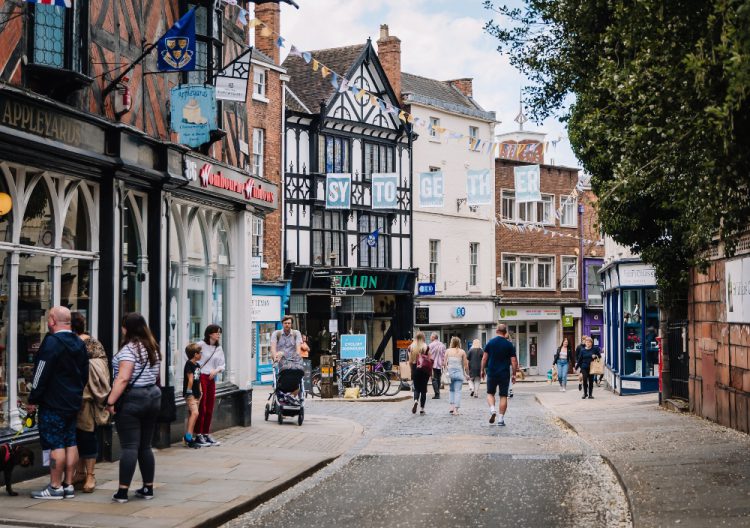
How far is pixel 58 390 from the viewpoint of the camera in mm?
10125

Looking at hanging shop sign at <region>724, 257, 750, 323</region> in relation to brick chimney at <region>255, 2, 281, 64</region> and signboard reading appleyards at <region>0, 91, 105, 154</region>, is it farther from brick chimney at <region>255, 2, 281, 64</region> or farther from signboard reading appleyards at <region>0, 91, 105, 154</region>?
brick chimney at <region>255, 2, 281, 64</region>

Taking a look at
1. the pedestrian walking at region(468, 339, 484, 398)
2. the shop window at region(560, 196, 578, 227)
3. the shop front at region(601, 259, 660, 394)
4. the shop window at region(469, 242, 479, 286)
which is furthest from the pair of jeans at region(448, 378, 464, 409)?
the shop window at region(560, 196, 578, 227)

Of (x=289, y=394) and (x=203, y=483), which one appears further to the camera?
→ (x=289, y=394)

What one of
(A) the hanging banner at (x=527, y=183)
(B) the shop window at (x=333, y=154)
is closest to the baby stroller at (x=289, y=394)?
(A) the hanging banner at (x=527, y=183)

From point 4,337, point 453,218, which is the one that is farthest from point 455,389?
point 453,218

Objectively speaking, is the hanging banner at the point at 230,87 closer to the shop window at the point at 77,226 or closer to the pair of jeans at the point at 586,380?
the shop window at the point at 77,226

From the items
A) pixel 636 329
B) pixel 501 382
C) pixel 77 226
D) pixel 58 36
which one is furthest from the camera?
pixel 636 329

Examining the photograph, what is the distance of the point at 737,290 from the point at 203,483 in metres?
9.26

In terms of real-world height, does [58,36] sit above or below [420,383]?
above

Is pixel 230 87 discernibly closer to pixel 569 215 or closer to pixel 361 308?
pixel 361 308

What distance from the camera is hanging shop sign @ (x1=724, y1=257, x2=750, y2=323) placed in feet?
52.6

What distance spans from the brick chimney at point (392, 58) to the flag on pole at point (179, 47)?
3350 centimetres

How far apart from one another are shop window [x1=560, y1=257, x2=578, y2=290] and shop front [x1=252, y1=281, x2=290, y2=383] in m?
20.9

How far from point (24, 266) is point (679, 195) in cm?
725
